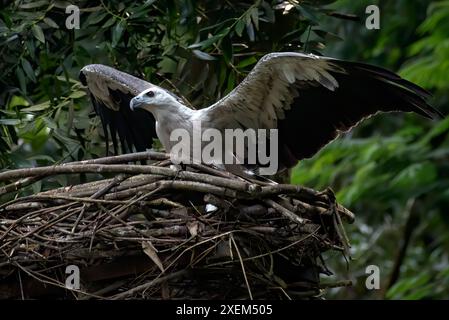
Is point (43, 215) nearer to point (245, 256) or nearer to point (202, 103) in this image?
point (245, 256)

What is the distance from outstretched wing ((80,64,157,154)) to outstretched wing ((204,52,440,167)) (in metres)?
0.89

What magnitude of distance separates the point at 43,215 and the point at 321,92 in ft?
7.38

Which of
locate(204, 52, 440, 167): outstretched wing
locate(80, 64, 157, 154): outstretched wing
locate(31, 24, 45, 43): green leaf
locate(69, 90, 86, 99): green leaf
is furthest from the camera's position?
locate(69, 90, 86, 99): green leaf

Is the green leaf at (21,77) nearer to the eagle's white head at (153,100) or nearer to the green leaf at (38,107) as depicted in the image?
the green leaf at (38,107)

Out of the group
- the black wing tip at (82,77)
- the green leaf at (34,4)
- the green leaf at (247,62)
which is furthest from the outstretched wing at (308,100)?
the green leaf at (34,4)

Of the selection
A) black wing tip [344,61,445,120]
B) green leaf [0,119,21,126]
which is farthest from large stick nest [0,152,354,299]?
green leaf [0,119,21,126]

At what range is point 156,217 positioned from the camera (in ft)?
19.9

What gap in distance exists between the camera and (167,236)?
5.94m

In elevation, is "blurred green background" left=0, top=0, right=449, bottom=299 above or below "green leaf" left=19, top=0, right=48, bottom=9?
below

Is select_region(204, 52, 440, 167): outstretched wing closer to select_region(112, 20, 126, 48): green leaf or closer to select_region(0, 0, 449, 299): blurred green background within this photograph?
select_region(0, 0, 449, 299): blurred green background

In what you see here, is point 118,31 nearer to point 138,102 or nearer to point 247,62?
point 138,102

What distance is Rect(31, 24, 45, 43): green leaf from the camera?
7.64 metres

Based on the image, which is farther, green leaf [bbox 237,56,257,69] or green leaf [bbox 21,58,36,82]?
green leaf [bbox 237,56,257,69]
